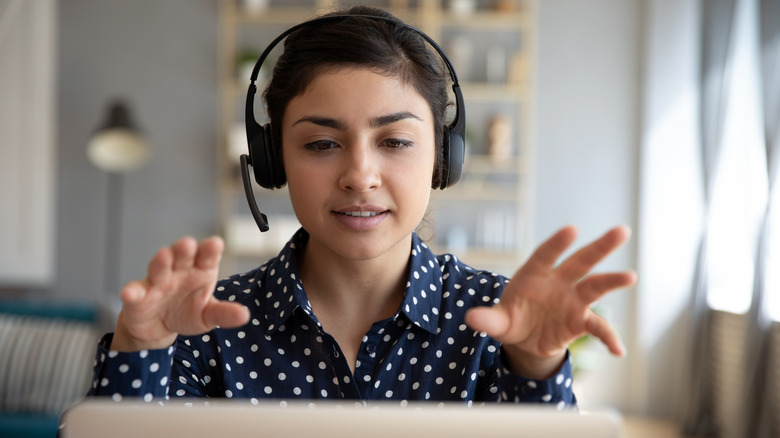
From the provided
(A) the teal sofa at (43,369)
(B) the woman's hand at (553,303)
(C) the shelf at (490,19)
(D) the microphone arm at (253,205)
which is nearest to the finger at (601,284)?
(B) the woman's hand at (553,303)

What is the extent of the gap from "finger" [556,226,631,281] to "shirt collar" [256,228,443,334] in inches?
14.9

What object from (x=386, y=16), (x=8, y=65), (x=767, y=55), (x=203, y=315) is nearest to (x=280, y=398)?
(x=203, y=315)

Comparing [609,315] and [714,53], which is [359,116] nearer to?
[714,53]

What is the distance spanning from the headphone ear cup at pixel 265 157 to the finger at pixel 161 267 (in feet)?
1.43

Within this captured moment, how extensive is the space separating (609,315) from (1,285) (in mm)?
3697

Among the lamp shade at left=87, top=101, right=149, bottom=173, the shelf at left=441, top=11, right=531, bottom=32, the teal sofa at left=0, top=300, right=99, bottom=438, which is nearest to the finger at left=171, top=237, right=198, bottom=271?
the teal sofa at left=0, top=300, right=99, bottom=438

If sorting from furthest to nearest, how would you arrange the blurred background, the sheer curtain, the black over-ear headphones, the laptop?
the blurred background
the sheer curtain
the black over-ear headphones
the laptop

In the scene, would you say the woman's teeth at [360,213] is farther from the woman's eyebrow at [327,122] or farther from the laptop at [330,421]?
the laptop at [330,421]

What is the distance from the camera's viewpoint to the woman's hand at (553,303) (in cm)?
80

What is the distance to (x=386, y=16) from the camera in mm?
1242

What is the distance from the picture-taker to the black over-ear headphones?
Answer: 124 cm

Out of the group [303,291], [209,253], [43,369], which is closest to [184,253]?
[209,253]

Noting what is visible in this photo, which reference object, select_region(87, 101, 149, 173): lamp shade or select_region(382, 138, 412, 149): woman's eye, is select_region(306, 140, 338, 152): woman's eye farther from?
select_region(87, 101, 149, 173): lamp shade

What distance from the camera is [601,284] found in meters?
0.81
